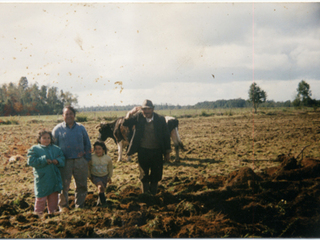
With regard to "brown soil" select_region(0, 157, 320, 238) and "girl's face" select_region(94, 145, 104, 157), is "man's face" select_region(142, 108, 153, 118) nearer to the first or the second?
"girl's face" select_region(94, 145, 104, 157)

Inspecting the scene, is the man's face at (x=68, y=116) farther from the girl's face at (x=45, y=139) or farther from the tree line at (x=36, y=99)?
the tree line at (x=36, y=99)

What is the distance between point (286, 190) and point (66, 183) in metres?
4.11

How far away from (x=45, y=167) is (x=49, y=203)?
0.66 metres

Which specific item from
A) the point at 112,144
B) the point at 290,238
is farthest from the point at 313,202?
the point at 112,144

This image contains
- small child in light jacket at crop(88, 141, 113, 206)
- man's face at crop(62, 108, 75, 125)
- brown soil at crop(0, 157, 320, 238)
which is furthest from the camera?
small child in light jacket at crop(88, 141, 113, 206)

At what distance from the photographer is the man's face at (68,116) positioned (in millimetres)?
3678

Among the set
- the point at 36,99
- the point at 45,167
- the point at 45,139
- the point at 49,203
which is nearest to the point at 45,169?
the point at 45,167

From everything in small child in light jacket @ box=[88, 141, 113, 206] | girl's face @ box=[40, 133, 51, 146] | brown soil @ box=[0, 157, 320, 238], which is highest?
girl's face @ box=[40, 133, 51, 146]

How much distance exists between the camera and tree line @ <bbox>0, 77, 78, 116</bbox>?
5.52 m

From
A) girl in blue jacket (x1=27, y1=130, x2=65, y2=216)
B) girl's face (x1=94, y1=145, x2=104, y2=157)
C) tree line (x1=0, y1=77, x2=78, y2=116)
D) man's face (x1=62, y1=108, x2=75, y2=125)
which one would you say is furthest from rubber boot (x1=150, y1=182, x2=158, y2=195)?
tree line (x1=0, y1=77, x2=78, y2=116)

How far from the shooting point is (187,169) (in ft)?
20.7

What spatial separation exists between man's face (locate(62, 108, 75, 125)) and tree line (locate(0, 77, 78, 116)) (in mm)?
1706

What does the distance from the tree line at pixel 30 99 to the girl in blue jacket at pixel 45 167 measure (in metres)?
2.02

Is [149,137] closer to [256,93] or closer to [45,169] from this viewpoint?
[45,169]
